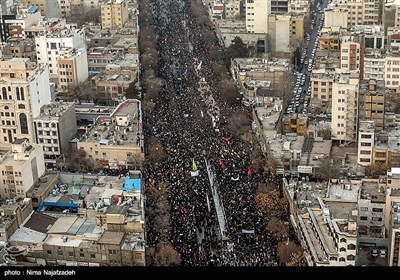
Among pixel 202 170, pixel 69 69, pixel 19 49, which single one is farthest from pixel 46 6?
pixel 202 170

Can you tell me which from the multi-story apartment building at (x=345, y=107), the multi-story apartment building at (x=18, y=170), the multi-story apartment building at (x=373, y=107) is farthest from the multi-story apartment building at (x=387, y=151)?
the multi-story apartment building at (x=18, y=170)

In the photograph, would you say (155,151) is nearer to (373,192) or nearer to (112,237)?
(112,237)

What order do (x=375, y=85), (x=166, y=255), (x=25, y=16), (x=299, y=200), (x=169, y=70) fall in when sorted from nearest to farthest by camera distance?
(x=166, y=255) → (x=299, y=200) → (x=375, y=85) → (x=169, y=70) → (x=25, y=16)

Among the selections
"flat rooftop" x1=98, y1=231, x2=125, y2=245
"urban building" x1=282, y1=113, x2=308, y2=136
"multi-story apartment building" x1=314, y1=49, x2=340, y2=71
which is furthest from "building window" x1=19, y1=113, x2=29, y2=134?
"multi-story apartment building" x1=314, y1=49, x2=340, y2=71

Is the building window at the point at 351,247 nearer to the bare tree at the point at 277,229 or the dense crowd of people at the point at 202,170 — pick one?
the dense crowd of people at the point at 202,170

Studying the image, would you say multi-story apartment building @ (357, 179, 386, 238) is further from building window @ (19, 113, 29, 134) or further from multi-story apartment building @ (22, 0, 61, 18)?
multi-story apartment building @ (22, 0, 61, 18)

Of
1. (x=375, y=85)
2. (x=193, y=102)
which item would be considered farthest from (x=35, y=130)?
(x=375, y=85)

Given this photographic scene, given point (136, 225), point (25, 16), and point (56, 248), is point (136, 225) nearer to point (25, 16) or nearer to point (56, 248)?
point (56, 248)
